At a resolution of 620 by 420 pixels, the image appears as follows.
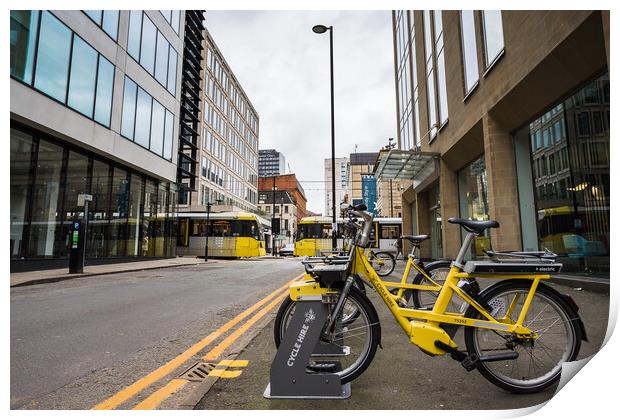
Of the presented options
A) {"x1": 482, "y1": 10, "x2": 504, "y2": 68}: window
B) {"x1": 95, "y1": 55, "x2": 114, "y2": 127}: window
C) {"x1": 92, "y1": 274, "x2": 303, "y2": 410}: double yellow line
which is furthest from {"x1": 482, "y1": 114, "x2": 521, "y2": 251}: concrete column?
{"x1": 95, "y1": 55, "x2": 114, "y2": 127}: window

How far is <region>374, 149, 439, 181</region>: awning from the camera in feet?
53.4

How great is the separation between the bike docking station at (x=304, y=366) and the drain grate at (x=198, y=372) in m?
0.74

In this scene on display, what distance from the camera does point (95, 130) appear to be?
661 inches

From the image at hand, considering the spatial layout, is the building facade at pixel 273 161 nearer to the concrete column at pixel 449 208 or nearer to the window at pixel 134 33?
the window at pixel 134 33

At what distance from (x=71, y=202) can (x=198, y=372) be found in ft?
52.4

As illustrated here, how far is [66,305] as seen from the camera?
6.90 meters

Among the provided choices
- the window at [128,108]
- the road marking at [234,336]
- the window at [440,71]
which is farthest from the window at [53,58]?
the window at [440,71]

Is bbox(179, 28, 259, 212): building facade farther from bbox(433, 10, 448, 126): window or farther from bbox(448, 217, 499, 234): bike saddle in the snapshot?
bbox(448, 217, 499, 234): bike saddle

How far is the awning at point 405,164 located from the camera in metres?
16.3

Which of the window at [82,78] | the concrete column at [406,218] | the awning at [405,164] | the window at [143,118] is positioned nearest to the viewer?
the window at [82,78]

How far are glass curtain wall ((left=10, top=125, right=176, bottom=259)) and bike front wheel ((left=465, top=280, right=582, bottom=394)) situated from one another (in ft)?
50.6

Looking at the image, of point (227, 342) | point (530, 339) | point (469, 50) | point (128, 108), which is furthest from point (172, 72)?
point (530, 339)
